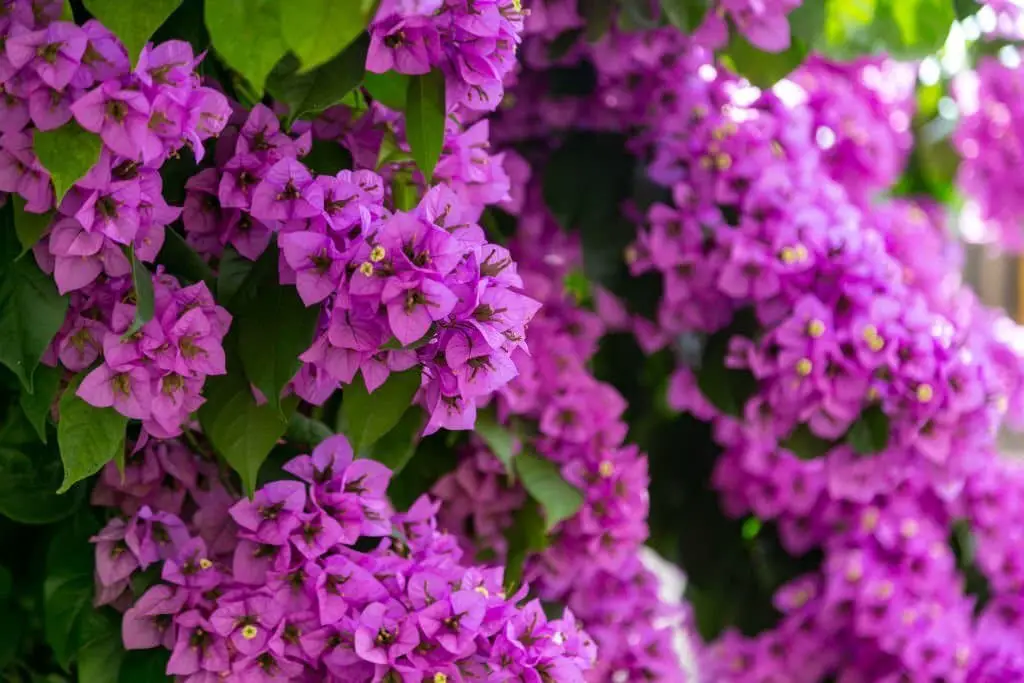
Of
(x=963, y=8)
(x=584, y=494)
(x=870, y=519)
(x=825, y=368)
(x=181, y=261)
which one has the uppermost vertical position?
(x=963, y=8)

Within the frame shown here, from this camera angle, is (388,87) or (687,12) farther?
(687,12)

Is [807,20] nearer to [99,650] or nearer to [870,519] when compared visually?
[870,519]

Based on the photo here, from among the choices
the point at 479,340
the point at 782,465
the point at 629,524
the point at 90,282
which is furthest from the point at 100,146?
the point at 782,465

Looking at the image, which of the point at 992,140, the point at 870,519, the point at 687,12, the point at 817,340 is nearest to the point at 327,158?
the point at 687,12

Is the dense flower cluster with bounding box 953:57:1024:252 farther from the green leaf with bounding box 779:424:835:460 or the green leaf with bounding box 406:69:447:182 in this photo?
the green leaf with bounding box 406:69:447:182

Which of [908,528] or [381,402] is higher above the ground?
[381,402]

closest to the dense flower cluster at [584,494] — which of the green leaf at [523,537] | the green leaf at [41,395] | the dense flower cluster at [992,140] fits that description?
the green leaf at [523,537]

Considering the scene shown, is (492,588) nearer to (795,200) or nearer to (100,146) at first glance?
(100,146)
